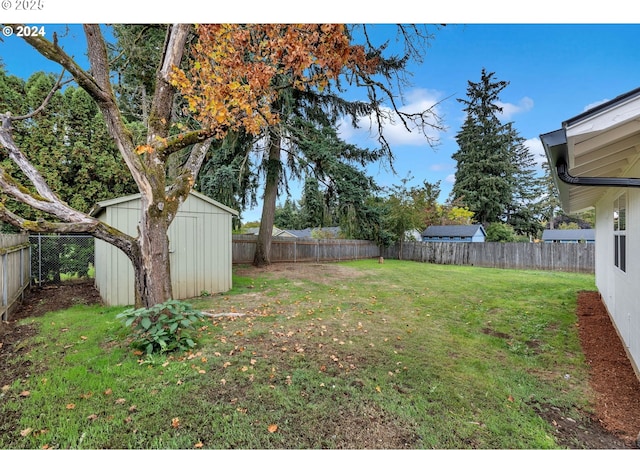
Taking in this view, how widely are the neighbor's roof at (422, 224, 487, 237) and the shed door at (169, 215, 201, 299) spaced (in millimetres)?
20834

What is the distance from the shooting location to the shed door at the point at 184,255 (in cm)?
674

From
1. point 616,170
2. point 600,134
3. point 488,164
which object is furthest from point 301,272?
point 488,164

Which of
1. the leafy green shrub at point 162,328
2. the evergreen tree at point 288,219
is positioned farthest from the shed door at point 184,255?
the evergreen tree at point 288,219

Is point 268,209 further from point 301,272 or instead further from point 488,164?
point 488,164

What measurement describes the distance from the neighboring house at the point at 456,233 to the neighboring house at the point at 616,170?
17.9 metres

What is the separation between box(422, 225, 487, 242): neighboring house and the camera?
2262 cm

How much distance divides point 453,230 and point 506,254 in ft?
25.5

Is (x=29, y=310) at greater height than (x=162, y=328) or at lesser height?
lesser

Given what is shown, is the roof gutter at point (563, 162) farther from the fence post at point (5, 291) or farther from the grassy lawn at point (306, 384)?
the fence post at point (5, 291)

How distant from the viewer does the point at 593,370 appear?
3.49 meters

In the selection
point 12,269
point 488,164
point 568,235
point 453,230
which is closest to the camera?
point 12,269

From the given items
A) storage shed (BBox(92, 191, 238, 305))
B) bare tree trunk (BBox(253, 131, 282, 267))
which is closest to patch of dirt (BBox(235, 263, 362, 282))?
bare tree trunk (BBox(253, 131, 282, 267))
